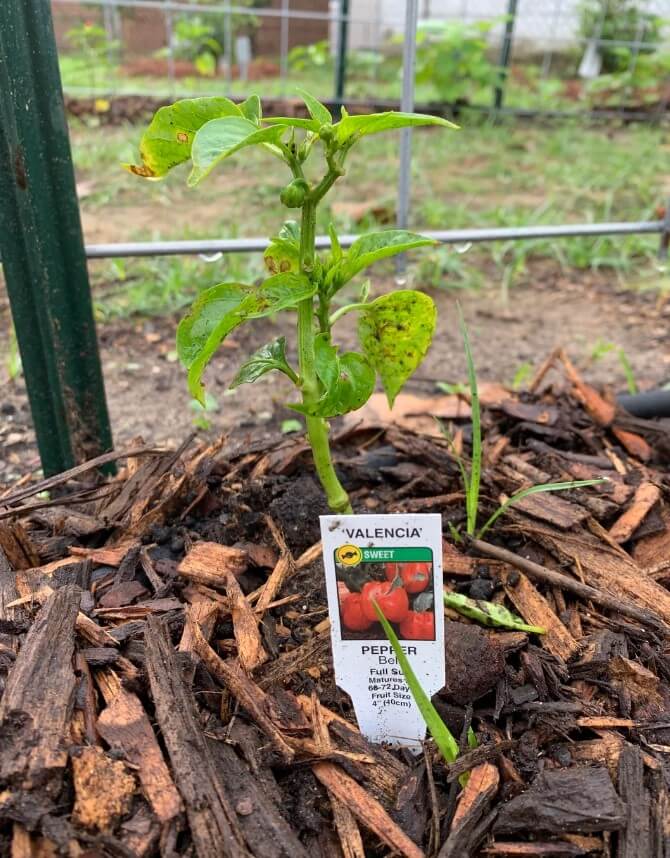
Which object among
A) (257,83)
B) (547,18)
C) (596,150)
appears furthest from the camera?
(547,18)

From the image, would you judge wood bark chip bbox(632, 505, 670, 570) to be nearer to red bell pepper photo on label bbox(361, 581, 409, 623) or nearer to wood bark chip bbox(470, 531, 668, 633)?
wood bark chip bbox(470, 531, 668, 633)

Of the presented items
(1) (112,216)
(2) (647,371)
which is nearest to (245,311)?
(2) (647,371)

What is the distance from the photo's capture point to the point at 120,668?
1005mm

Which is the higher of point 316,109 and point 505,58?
point 316,109

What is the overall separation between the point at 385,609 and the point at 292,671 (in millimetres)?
204

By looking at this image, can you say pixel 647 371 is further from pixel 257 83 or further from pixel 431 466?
pixel 257 83

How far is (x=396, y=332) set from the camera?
1.14 meters

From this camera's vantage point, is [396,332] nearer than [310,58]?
Yes

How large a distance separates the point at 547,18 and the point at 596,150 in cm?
344

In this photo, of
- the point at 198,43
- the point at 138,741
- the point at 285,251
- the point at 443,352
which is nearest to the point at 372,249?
the point at 285,251

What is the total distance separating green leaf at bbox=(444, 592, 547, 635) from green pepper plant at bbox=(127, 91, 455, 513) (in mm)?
213

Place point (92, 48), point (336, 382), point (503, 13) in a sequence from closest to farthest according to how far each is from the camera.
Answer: point (336, 382) → point (92, 48) → point (503, 13)

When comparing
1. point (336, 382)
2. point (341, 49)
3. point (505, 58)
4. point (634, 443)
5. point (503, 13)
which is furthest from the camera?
point (503, 13)

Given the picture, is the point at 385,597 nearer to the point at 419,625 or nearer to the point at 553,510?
the point at 419,625
